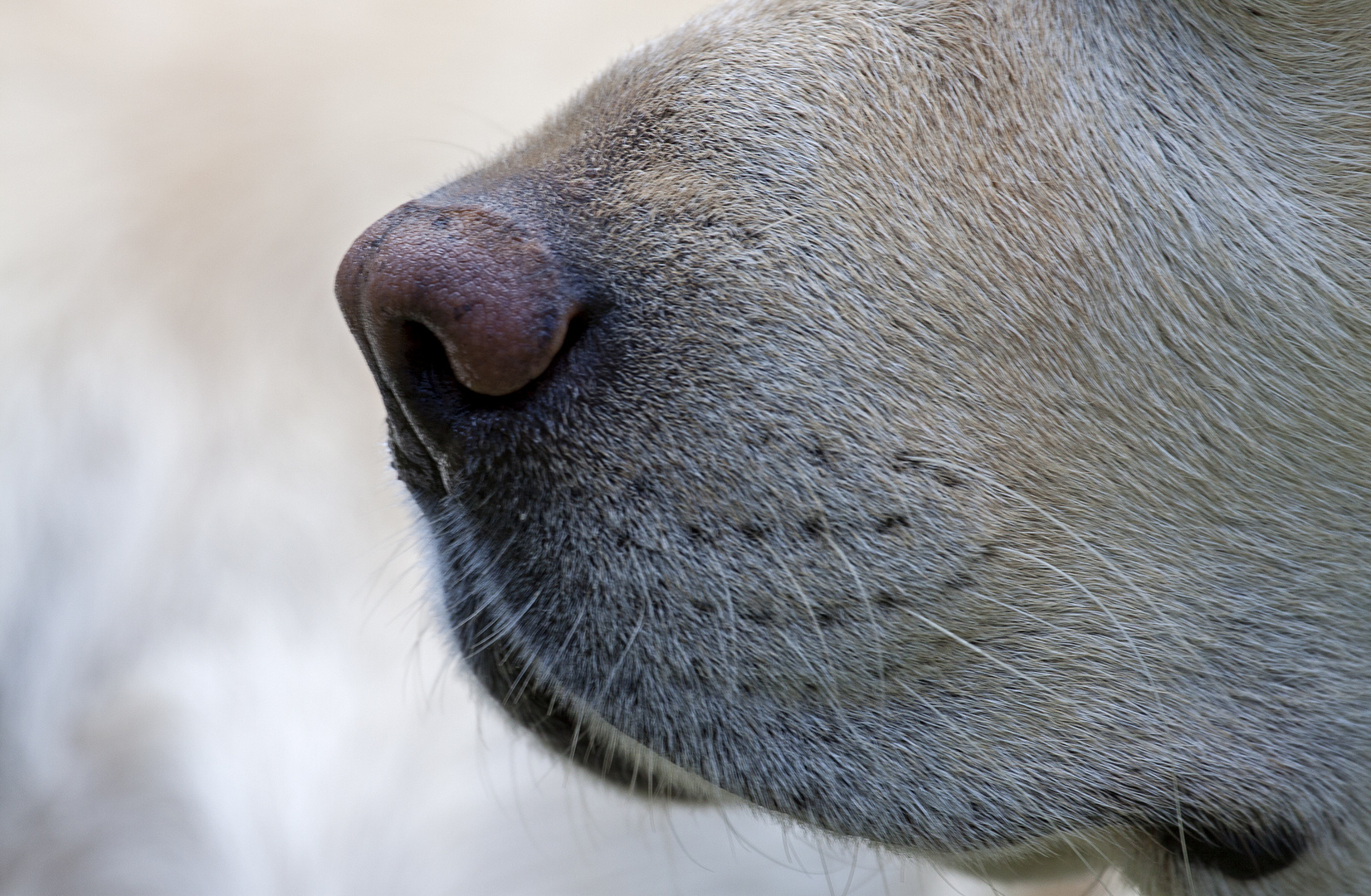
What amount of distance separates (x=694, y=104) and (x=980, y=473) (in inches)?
25.9

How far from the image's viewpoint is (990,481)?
1613mm

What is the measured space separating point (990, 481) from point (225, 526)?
8.38 ft

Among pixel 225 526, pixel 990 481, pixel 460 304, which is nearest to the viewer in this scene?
pixel 460 304

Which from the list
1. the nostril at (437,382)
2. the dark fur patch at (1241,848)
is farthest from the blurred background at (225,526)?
the nostril at (437,382)

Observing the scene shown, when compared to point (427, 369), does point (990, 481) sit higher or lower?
lower

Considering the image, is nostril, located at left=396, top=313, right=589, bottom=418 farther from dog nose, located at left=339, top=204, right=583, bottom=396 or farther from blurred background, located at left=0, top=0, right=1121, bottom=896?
blurred background, located at left=0, top=0, right=1121, bottom=896

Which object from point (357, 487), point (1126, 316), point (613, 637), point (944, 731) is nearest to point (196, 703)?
point (357, 487)

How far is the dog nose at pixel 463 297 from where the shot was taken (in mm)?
1512

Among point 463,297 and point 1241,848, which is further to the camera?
point 1241,848

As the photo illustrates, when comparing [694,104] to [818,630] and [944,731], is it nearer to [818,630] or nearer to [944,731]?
[818,630]

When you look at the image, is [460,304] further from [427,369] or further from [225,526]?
[225,526]

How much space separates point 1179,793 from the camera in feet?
5.35

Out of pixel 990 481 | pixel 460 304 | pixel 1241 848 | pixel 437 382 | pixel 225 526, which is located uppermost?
pixel 460 304

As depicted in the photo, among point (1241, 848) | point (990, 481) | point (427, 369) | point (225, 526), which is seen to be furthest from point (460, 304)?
point (225, 526)
